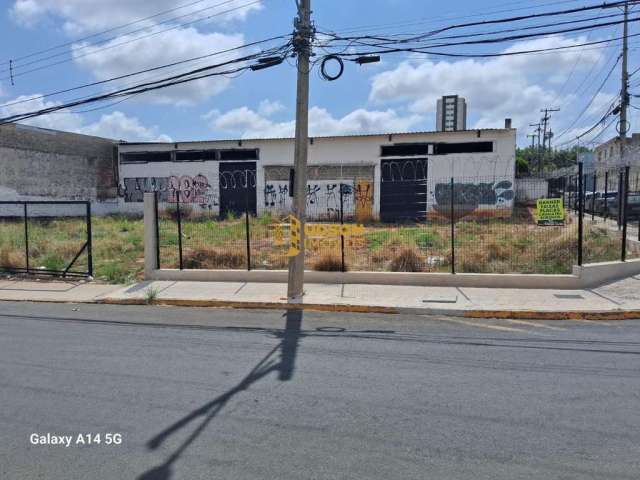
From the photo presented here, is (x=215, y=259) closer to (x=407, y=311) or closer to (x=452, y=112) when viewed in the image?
(x=407, y=311)

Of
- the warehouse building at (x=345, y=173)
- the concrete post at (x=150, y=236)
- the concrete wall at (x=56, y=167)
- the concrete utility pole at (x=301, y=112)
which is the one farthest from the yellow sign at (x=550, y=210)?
the concrete wall at (x=56, y=167)

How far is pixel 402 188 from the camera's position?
28.1 metres

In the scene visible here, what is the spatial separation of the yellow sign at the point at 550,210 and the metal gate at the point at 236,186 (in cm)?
2001

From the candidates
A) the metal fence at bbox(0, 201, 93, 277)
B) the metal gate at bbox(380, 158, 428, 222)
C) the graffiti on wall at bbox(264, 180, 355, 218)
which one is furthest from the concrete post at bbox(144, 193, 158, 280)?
the metal gate at bbox(380, 158, 428, 222)

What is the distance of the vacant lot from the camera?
40.9 feet

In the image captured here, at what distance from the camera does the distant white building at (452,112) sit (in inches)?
1586

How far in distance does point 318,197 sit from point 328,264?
16.8m

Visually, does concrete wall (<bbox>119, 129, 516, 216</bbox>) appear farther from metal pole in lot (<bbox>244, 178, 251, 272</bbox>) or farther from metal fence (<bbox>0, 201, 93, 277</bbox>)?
metal fence (<bbox>0, 201, 93, 277</bbox>)

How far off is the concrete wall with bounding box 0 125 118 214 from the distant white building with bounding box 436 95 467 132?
25.1 m

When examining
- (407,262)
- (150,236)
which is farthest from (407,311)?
(150,236)

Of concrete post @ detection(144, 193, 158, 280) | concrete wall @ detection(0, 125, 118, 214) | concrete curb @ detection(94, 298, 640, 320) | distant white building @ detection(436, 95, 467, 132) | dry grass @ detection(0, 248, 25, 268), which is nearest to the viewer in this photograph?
concrete curb @ detection(94, 298, 640, 320)

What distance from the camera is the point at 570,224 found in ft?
47.4

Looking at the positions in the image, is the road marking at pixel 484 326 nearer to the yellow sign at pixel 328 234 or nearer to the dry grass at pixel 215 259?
the yellow sign at pixel 328 234

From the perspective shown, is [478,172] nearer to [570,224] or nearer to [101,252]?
[570,224]
